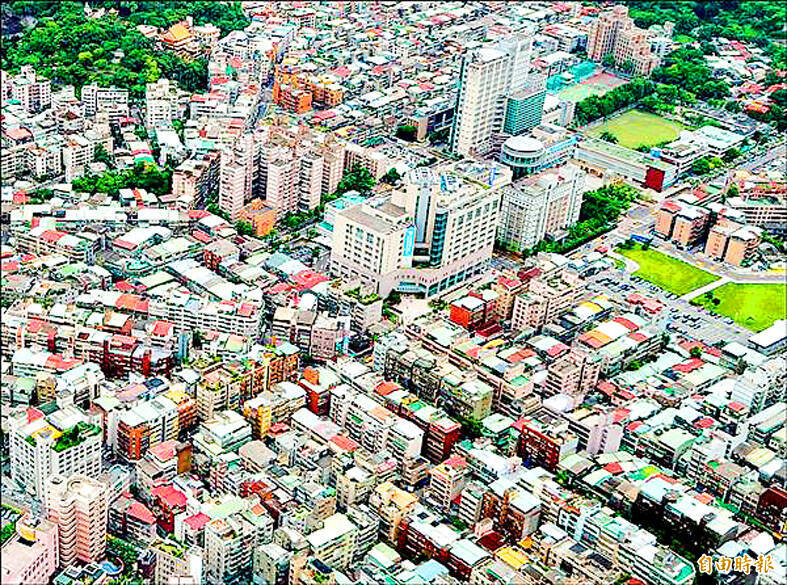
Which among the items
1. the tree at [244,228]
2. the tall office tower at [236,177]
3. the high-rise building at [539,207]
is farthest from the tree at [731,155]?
the tree at [244,228]

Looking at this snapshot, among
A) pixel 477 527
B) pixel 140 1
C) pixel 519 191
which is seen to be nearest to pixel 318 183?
pixel 519 191

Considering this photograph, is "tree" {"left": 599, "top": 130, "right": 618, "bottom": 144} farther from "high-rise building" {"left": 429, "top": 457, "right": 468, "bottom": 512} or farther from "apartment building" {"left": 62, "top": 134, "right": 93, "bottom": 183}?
"high-rise building" {"left": 429, "top": 457, "right": 468, "bottom": 512}

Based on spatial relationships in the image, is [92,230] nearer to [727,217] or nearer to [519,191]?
[519,191]

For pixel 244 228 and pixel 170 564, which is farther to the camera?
pixel 244 228

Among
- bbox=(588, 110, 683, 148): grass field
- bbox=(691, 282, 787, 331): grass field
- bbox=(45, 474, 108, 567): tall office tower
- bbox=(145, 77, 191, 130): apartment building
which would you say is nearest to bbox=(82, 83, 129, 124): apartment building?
bbox=(145, 77, 191, 130): apartment building

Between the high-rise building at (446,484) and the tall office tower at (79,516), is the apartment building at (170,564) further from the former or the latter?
the high-rise building at (446,484)

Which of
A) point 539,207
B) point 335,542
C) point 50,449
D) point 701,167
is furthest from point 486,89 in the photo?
point 50,449

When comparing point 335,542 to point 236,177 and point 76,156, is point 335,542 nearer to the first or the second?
point 236,177
